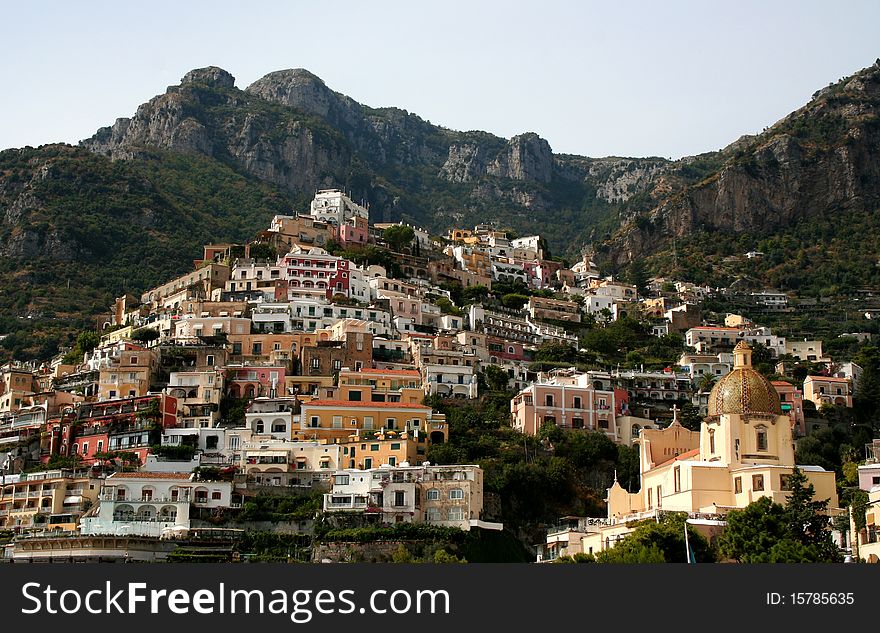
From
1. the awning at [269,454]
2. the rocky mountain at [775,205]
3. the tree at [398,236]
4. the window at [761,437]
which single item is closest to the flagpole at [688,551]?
the window at [761,437]

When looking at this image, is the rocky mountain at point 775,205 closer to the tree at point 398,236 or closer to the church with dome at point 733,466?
the tree at point 398,236

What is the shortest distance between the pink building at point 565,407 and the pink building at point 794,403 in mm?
13075

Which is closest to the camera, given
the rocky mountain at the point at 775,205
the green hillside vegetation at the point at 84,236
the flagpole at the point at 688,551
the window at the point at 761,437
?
the flagpole at the point at 688,551

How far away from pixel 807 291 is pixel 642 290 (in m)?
19.6

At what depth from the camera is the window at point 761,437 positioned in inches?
3078

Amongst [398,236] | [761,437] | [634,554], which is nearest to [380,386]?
[761,437]

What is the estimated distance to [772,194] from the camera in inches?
7475

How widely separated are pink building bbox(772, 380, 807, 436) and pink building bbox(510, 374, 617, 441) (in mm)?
13075

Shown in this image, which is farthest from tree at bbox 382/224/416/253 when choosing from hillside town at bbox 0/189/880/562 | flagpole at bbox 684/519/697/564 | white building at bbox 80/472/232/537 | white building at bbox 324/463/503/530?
flagpole at bbox 684/519/697/564

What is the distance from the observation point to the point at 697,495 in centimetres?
7656

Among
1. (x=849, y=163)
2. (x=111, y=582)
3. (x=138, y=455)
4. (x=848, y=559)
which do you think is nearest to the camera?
(x=111, y=582)

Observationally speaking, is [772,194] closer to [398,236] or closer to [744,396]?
[398,236]

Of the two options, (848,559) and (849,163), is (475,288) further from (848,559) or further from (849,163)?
(848,559)

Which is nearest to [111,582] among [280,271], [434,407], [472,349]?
[434,407]
